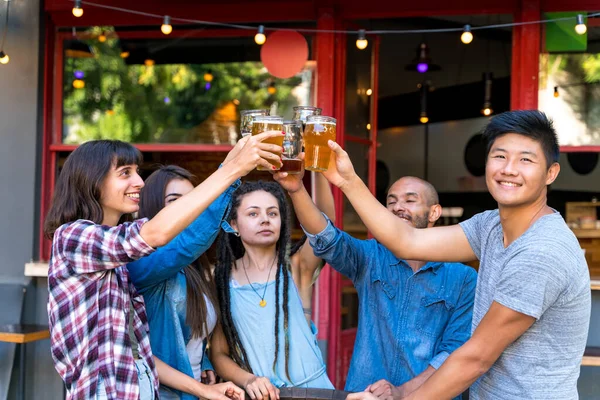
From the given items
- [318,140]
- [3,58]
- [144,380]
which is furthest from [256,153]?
[3,58]

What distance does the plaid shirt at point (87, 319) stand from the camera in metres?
2.00

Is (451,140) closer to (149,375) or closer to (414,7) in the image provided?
(414,7)

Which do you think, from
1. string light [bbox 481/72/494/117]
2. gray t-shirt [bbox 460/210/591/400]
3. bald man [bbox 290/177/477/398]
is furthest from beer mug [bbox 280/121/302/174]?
string light [bbox 481/72/494/117]

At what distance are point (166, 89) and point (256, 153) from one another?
356cm

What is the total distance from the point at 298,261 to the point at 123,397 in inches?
45.0

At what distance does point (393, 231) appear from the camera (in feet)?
7.22

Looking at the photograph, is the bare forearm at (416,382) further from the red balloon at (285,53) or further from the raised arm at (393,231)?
the red balloon at (285,53)

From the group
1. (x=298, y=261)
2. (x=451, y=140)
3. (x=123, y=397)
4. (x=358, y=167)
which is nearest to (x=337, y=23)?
(x=358, y=167)

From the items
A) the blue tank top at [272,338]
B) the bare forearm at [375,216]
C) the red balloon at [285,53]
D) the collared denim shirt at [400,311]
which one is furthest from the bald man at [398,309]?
the red balloon at [285,53]

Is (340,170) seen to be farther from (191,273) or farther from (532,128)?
(191,273)

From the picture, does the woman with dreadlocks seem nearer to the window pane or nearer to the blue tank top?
the blue tank top

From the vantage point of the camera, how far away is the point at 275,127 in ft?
6.63

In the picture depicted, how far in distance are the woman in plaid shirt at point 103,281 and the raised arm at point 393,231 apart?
0.27 m

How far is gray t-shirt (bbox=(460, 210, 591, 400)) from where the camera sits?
1.78m
